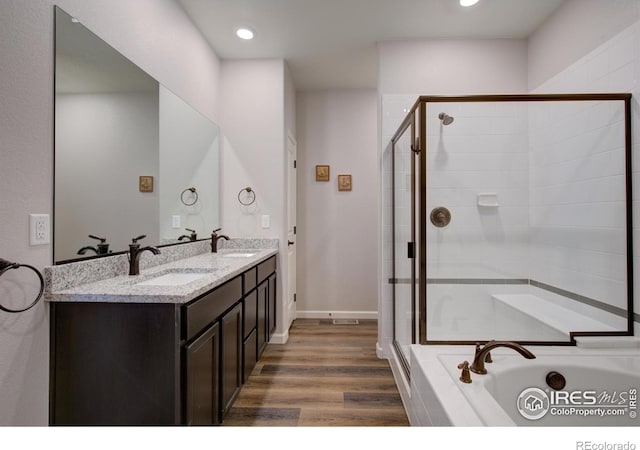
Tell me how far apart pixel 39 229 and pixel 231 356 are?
1.11 meters

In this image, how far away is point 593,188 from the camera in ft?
6.40

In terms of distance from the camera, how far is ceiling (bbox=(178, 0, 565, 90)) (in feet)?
7.60

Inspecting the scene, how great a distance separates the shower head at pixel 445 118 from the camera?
6.73 ft

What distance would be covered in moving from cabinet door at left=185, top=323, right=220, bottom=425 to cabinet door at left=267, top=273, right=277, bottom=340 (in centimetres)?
112

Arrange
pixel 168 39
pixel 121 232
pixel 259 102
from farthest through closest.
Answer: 1. pixel 259 102
2. pixel 168 39
3. pixel 121 232

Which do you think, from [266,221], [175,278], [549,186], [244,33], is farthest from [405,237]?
[244,33]

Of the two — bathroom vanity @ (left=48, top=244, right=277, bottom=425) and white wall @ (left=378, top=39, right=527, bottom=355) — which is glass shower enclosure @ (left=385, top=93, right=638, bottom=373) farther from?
bathroom vanity @ (left=48, top=244, right=277, bottom=425)

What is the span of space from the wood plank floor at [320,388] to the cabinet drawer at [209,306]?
27.8 inches

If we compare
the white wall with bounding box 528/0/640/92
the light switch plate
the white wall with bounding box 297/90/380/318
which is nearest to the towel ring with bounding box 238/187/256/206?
the light switch plate

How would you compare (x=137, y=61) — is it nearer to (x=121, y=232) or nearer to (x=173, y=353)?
(x=121, y=232)

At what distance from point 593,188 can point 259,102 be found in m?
2.68

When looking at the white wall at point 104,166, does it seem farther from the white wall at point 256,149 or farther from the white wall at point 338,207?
the white wall at point 338,207

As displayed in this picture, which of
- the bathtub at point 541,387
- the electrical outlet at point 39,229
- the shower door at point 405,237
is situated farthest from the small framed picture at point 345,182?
the electrical outlet at point 39,229
